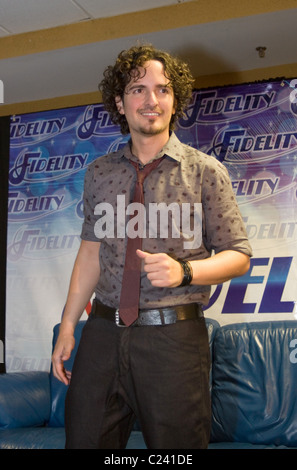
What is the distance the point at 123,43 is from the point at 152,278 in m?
2.88

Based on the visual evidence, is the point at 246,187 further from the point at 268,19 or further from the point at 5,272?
the point at 5,272

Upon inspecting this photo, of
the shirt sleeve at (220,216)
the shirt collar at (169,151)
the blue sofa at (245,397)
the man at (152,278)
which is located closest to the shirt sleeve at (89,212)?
the man at (152,278)

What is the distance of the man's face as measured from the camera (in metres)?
1.72

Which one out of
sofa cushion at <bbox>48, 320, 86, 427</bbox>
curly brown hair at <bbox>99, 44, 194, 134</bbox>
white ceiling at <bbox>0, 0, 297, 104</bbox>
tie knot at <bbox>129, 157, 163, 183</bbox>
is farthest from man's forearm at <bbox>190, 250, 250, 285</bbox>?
white ceiling at <bbox>0, 0, 297, 104</bbox>

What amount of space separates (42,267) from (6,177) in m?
0.85

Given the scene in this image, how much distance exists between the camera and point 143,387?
151cm

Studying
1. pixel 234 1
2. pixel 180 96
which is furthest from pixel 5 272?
pixel 180 96

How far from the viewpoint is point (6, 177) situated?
4609 millimetres

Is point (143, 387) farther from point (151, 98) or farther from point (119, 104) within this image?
point (119, 104)

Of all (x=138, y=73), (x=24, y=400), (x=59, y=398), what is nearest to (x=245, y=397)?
(x=59, y=398)

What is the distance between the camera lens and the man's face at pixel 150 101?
67.7 inches

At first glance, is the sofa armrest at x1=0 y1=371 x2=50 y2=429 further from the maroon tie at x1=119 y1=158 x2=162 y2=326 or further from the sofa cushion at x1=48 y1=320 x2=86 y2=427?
the maroon tie at x1=119 y1=158 x2=162 y2=326

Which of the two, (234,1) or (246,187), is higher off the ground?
(234,1)
